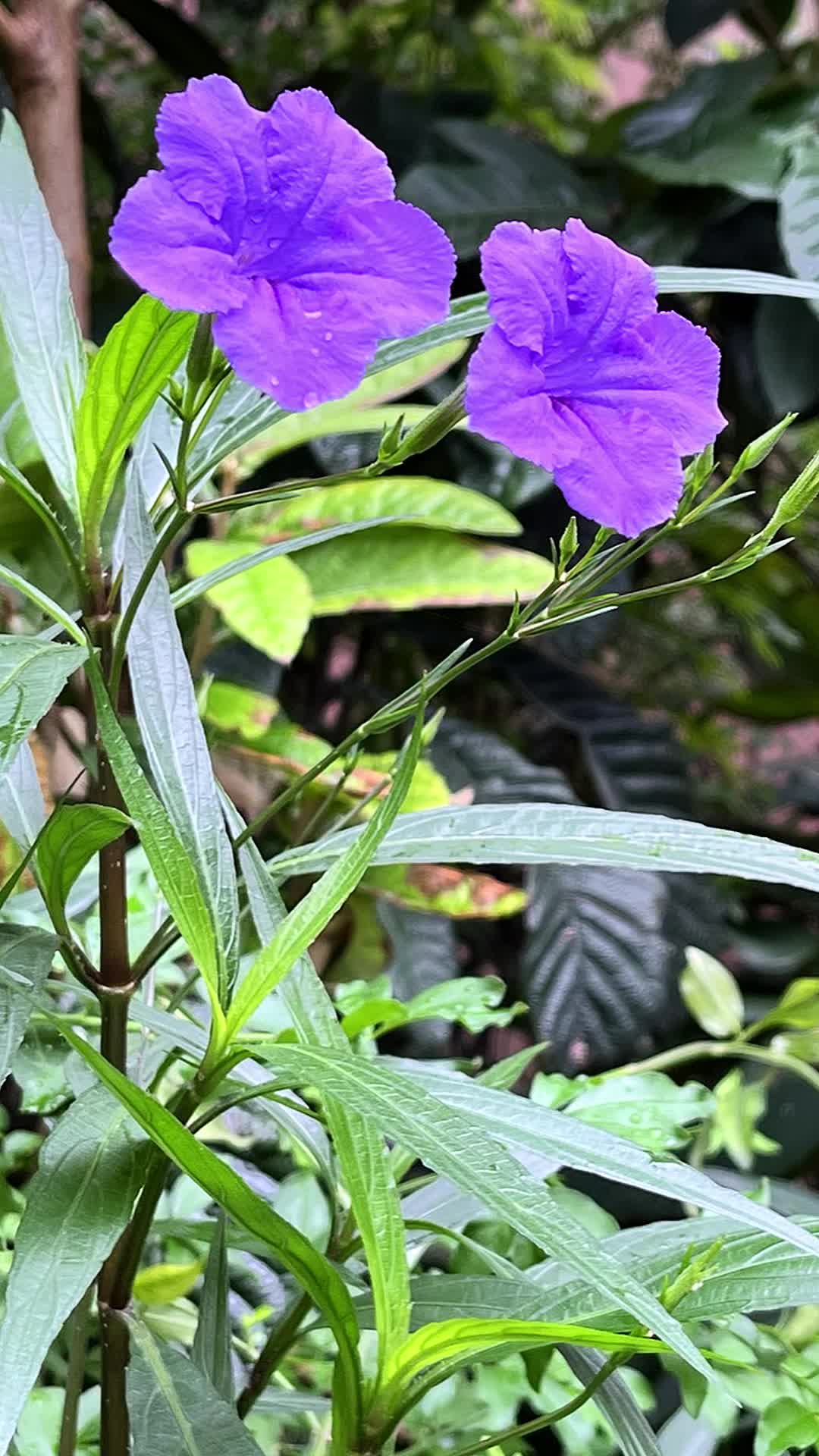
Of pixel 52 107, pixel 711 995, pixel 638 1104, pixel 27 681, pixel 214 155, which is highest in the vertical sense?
pixel 52 107

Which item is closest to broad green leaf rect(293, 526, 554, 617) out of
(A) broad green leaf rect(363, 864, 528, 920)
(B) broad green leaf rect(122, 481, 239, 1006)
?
(A) broad green leaf rect(363, 864, 528, 920)

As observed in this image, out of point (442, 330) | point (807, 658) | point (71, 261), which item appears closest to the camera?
point (442, 330)

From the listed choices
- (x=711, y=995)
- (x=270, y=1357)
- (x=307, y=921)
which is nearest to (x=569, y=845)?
(x=307, y=921)

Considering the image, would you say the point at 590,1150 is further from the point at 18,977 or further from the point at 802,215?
the point at 802,215

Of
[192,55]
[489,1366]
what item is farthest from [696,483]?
[192,55]

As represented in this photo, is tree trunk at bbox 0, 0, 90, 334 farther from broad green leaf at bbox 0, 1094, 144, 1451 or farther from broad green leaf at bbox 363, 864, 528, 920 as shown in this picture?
broad green leaf at bbox 0, 1094, 144, 1451

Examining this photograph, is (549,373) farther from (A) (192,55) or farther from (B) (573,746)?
(A) (192,55)
